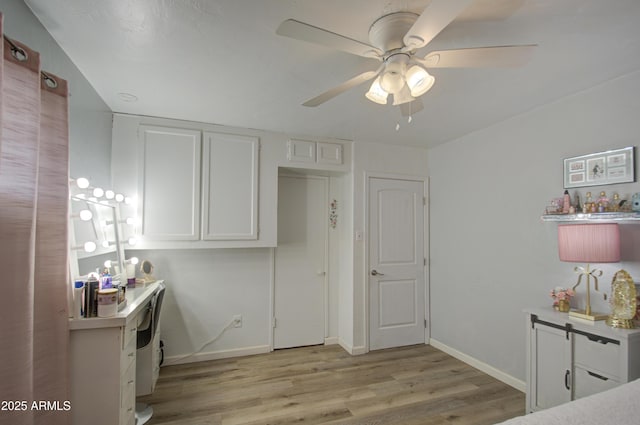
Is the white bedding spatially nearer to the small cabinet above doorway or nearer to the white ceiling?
the white ceiling

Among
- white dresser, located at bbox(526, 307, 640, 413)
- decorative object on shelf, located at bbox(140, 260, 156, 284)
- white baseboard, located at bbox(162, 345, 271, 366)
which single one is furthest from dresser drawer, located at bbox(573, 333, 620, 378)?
decorative object on shelf, located at bbox(140, 260, 156, 284)

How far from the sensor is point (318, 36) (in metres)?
1.19

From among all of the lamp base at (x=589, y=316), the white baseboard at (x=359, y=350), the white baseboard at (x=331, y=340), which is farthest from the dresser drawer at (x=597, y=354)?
the white baseboard at (x=331, y=340)

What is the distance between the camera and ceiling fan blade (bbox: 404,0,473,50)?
972mm

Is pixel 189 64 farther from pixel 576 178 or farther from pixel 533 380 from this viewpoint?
pixel 533 380

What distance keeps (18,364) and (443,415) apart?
2.56 metres

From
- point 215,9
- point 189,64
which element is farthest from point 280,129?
point 215,9

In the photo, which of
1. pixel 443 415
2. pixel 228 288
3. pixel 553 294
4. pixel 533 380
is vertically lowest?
pixel 443 415

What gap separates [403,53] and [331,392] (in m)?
2.59

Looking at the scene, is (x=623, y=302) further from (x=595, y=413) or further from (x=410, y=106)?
(x=410, y=106)

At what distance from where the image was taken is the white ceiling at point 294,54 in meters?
1.39

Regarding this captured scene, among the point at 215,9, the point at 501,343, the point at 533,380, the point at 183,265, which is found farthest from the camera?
the point at 183,265

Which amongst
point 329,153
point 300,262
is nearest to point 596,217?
point 329,153

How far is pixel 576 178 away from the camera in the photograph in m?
2.24
